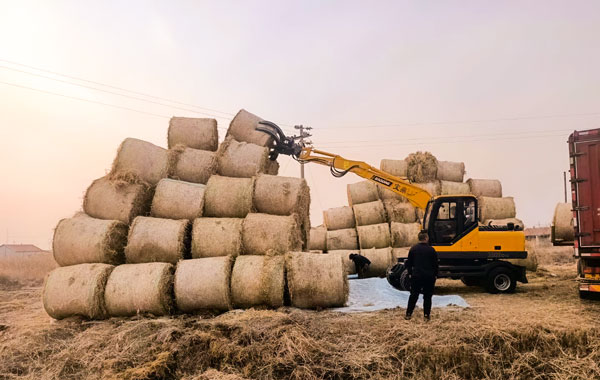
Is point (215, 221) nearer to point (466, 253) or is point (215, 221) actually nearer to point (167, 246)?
point (167, 246)

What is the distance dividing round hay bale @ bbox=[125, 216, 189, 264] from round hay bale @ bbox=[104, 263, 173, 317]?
48 centimetres

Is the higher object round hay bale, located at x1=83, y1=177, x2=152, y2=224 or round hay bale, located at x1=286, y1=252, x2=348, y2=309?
round hay bale, located at x1=83, y1=177, x2=152, y2=224

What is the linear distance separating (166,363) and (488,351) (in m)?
4.43

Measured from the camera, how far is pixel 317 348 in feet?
21.2

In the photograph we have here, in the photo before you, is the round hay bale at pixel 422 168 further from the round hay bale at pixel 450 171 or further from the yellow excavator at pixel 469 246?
the yellow excavator at pixel 469 246

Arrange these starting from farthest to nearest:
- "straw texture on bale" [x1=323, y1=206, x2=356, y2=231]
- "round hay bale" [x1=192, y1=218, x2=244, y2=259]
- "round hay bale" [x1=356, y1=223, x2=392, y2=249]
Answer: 1. "straw texture on bale" [x1=323, y1=206, x2=356, y2=231]
2. "round hay bale" [x1=356, y1=223, x2=392, y2=249]
3. "round hay bale" [x1=192, y1=218, x2=244, y2=259]

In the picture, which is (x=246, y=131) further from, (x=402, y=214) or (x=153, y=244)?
(x=402, y=214)

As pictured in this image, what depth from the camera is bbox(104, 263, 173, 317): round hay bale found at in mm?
8898

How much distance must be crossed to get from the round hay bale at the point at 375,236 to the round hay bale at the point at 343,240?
511mm

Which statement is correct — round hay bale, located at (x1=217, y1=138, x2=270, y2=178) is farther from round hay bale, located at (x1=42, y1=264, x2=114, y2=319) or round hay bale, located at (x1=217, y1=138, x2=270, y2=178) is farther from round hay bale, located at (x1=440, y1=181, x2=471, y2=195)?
round hay bale, located at (x1=440, y1=181, x2=471, y2=195)

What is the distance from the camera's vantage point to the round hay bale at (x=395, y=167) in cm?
1697

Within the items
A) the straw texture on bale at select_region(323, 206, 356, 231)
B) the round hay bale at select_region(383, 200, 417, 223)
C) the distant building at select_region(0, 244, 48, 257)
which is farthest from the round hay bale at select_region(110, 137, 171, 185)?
the distant building at select_region(0, 244, 48, 257)

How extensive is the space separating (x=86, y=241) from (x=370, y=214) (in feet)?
31.7

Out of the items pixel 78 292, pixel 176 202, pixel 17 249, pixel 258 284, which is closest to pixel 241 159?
pixel 176 202
